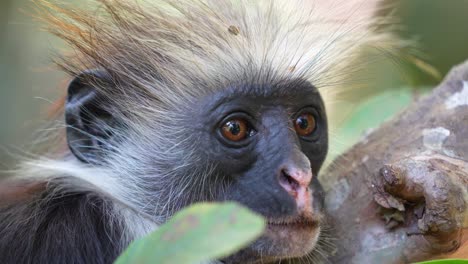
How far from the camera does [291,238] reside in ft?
10.3

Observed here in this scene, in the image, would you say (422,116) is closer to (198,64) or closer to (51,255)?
(198,64)

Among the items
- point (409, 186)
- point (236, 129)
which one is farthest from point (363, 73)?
point (409, 186)

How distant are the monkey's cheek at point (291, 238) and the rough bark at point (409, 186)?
288 mm

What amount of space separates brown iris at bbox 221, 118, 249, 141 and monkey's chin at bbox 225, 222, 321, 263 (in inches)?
17.9

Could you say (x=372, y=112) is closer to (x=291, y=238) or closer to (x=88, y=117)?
(x=291, y=238)

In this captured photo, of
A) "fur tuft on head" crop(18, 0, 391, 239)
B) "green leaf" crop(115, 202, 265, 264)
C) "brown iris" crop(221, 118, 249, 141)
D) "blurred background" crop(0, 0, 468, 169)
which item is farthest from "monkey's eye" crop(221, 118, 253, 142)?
"green leaf" crop(115, 202, 265, 264)

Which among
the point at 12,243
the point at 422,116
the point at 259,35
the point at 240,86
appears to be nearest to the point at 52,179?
the point at 12,243

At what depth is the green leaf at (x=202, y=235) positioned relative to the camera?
1.57 metres

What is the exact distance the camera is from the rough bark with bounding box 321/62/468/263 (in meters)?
2.78

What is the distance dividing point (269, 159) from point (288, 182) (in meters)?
0.15

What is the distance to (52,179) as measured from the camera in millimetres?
3547

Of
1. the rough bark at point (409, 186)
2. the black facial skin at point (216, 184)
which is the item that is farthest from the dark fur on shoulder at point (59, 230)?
the rough bark at point (409, 186)

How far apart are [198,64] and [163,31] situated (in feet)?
0.79

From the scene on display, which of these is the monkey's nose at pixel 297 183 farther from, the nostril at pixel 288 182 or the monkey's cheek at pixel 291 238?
the monkey's cheek at pixel 291 238
